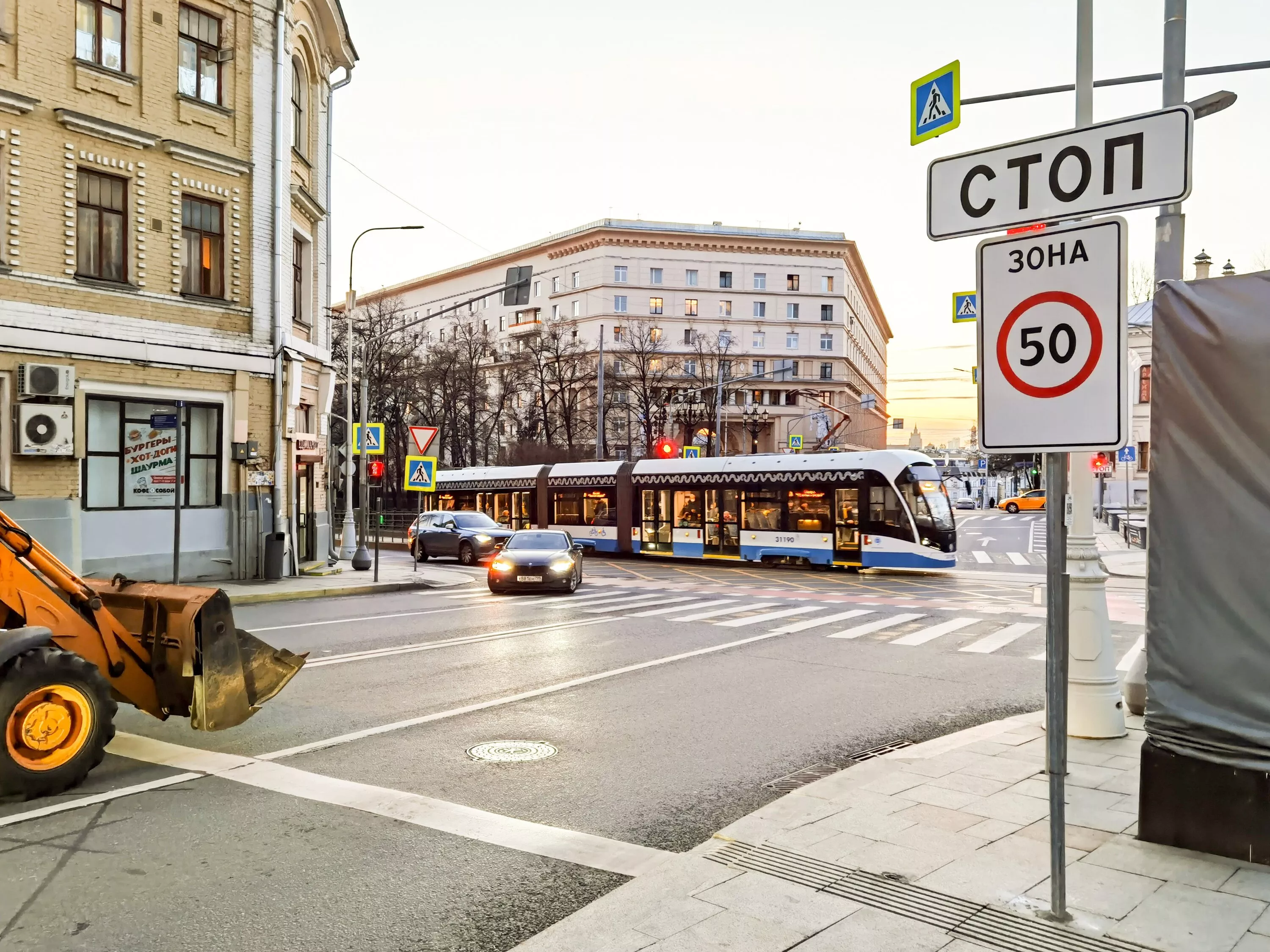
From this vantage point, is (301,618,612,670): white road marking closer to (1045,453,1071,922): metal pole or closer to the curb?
the curb

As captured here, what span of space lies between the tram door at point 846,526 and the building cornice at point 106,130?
1891 centimetres

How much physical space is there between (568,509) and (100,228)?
19.6 m

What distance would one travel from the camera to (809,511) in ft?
92.9

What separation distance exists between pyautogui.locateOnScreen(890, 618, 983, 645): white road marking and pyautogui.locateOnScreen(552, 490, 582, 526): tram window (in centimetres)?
1998

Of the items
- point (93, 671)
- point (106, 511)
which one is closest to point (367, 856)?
point (93, 671)

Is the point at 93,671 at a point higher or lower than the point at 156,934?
higher

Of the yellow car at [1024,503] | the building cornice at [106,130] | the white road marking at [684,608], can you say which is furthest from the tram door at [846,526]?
the yellow car at [1024,503]

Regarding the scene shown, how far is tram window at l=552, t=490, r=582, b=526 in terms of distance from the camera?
35.0 metres

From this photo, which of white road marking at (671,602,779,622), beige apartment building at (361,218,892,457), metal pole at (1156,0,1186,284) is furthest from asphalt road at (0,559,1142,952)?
beige apartment building at (361,218,892,457)

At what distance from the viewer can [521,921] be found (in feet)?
14.4

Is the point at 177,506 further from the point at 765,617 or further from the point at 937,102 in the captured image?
the point at 937,102

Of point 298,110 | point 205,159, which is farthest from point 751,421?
point 205,159

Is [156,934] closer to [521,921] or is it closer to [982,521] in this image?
[521,921]

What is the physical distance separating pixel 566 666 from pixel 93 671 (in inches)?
228
